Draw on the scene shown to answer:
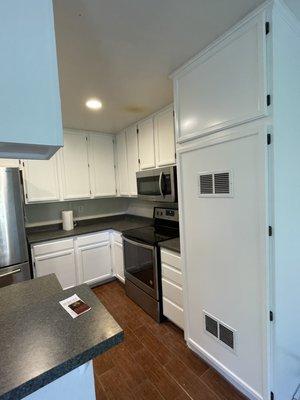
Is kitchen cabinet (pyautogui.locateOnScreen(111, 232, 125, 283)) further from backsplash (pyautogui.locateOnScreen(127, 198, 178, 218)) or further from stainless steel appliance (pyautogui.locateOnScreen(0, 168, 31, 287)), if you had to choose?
stainless steel appliance (pyautogui.locateOnScreen(0, 168, 31, 287))

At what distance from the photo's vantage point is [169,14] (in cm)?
113

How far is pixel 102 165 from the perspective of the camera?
3391mm

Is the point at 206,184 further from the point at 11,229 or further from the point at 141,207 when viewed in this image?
the point at 141,207

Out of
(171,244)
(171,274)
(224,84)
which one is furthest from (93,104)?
(171,274)

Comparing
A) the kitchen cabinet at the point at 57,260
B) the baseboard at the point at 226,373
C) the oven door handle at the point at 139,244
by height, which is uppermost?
the oven door handle at the point at 139,244

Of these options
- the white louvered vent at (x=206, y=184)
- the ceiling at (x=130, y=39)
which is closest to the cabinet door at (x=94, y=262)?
the ceiling at (x=130, y=39)

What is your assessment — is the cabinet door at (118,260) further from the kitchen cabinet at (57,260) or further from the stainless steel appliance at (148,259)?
the kitchen cabinet at (57,260)

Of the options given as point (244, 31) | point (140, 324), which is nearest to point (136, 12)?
Result: point (244, 31)

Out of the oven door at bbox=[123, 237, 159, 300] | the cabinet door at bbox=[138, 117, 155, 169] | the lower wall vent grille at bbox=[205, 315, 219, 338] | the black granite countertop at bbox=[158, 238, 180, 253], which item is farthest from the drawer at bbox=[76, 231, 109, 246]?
the lower wall vent grille at bbox=[205, 315, 219, 338]

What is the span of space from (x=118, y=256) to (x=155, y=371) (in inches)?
62.3

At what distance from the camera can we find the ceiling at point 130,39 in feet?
3.57

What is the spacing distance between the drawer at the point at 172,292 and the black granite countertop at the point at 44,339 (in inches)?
43.5

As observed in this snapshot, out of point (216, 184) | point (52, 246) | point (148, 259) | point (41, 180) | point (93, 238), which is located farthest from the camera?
point (93, 238)

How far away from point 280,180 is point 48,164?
2738 mm
